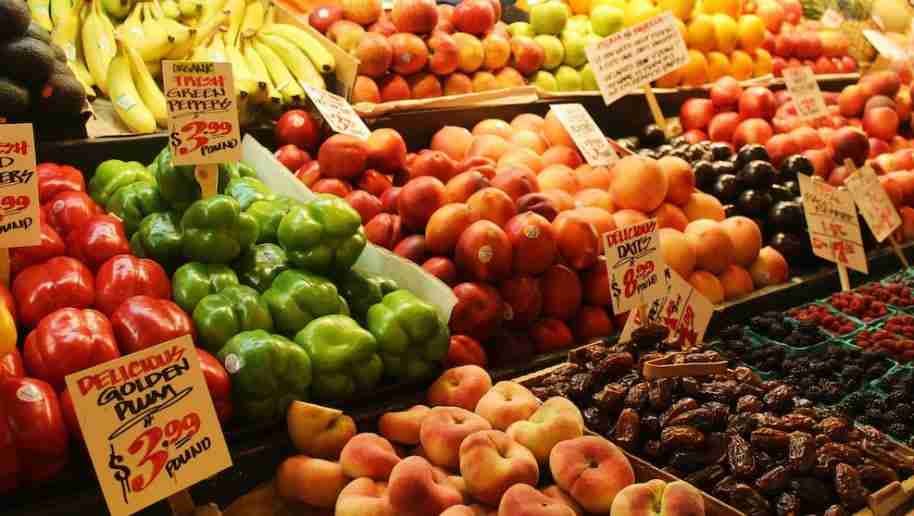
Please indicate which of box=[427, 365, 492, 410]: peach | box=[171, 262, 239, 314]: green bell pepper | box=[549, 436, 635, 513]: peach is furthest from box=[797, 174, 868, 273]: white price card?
box=[171, 262, 239, 314]: green bell pepper

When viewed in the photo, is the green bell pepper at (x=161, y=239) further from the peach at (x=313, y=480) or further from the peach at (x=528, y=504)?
the peach at (x=528, y=504)

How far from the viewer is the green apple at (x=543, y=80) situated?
4.35 metres

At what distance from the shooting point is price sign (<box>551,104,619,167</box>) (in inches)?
137

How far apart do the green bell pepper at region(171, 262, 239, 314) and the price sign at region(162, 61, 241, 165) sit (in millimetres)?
270

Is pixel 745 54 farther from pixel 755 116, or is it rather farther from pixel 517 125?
pixel 517 125

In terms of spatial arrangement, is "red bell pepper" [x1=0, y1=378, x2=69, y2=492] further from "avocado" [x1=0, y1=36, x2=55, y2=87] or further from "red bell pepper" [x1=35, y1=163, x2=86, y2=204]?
"avocado" [x1=0, y1=36, x2=55, y2=87]

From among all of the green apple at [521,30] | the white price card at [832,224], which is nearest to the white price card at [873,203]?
the white price card at [832,224]

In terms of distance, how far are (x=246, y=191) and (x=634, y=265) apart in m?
1.15

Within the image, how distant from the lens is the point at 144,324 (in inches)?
71.6

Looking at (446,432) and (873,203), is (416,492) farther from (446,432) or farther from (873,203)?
(873,203)


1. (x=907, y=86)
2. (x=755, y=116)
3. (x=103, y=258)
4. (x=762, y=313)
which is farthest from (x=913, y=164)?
(x=103, y=258)

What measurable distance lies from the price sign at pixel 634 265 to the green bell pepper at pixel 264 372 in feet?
3.13

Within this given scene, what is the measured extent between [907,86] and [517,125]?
2865 mm

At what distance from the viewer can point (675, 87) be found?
472cm
